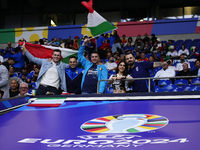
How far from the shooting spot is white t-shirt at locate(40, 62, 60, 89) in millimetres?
4522

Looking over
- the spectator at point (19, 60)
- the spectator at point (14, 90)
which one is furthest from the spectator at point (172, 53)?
the spectator at point (14, 90)

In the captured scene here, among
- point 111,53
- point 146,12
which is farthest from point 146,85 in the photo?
point 146,12

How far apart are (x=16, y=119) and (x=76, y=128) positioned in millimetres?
906

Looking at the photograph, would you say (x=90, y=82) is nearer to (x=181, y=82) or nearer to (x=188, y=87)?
(x=188, y=87)

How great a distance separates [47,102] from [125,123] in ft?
5.20

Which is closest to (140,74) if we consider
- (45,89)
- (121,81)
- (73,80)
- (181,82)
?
(121,81)

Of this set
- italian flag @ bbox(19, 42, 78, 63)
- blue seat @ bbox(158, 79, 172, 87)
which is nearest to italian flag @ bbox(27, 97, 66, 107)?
italian flag @ bbox(19, 42, 78, 63)

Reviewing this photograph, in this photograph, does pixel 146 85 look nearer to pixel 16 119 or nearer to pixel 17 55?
pixel 16 119

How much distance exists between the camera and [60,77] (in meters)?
4.57

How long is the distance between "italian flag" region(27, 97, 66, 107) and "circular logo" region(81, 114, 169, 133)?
1.06 meters

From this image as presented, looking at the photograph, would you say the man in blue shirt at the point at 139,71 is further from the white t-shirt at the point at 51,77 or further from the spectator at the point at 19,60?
the spectator at the point at 19,60

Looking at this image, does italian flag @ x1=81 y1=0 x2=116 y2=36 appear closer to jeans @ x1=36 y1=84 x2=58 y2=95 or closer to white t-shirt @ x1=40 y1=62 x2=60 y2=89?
white t-shirt @ x1=40 y1=62 x2=60 y2=89

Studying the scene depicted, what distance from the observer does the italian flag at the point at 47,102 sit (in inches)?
133

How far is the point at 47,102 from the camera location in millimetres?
3500
